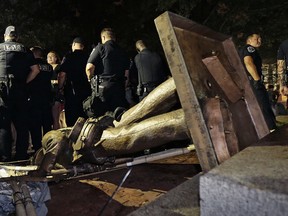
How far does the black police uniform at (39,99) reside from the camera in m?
6.19

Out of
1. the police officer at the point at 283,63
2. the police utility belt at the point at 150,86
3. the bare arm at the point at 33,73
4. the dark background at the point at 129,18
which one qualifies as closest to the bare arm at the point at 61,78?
the bare arm at the point at 33,73

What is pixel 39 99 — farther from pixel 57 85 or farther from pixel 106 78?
pixel 106 78

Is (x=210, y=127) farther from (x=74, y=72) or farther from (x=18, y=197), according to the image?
(x=74, y=72)

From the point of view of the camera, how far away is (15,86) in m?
5.39

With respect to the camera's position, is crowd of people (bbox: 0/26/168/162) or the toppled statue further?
crowd of people (bbox: 0/26/168/162)

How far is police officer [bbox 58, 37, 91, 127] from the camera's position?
6.55 meters

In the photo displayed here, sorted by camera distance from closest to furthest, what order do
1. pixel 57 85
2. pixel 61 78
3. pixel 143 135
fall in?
pixel 143 135, pixel 61 78, pixel 57 85

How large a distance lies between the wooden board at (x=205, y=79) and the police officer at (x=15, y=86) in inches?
132

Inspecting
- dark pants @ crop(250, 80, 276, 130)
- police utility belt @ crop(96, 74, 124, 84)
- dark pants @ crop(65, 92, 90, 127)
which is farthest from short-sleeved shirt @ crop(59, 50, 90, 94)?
dark pants @ crop(250, 80, 276, 130)

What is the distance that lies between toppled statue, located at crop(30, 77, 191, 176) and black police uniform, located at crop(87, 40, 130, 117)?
2.25 metres

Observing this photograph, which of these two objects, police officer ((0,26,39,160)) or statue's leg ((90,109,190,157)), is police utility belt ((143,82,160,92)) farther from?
statue's leg ((90,109,190,157))

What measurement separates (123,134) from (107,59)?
2964 millimetres

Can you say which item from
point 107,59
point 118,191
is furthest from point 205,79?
point 107,59

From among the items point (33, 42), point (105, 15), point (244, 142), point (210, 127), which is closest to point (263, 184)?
point (210, 127)
